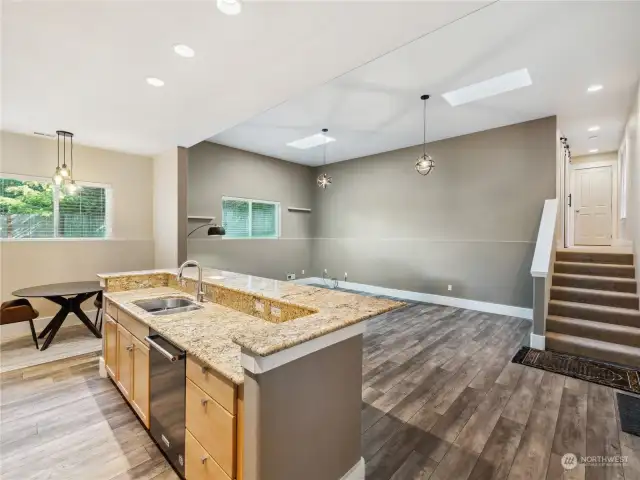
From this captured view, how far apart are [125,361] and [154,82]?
2.40 metres

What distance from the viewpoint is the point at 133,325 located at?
85.4 inches

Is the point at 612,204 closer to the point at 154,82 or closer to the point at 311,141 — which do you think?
the point at 311,141

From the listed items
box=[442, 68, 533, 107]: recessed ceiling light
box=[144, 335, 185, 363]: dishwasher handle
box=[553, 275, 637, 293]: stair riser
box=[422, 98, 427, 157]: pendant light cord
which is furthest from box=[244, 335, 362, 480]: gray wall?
box=[553, 275, 637, 293]: stair riser

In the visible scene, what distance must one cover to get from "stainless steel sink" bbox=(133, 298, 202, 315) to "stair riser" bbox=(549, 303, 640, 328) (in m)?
4.53

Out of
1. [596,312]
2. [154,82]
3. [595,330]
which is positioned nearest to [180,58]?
[154,82]

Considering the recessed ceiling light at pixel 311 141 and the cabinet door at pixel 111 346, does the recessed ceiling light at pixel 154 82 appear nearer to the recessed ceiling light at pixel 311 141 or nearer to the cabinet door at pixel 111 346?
the cabinet door at pixel 111 346

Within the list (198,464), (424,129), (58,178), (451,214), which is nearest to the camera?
(198,464)

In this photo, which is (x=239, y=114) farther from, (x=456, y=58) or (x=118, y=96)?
(x=456, y=58)

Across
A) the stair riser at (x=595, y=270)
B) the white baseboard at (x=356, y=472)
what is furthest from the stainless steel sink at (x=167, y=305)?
the stair riser at (x=595, y=270)

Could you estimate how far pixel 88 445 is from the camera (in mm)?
2006

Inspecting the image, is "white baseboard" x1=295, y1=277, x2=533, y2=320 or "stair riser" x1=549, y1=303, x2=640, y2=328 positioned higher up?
"stair riser" x1=549, y1=303, x2=640, y2=328

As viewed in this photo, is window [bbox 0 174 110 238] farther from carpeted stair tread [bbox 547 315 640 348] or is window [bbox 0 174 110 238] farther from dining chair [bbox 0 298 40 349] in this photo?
carpeted stair tread [bbox 547 315 640 348]

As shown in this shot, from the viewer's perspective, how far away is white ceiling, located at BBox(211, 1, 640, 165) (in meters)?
2.56

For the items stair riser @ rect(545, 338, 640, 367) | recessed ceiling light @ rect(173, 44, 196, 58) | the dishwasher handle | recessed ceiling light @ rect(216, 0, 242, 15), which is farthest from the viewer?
stair riser @ rect(545, 338, 640, 367)
